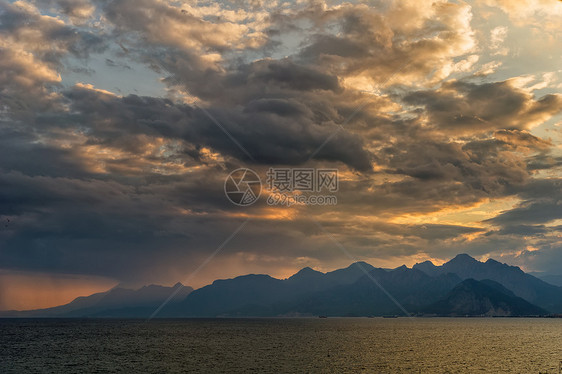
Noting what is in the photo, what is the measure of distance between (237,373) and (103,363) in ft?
151

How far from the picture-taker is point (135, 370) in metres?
117

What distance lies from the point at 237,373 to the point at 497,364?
72.9m

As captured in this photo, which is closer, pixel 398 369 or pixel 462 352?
pixel 398 369

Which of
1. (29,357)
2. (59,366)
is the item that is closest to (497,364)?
(59,366)

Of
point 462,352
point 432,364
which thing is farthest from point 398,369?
point 462,352

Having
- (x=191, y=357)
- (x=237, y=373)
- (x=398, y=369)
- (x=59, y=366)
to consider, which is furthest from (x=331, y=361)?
(x=59, y=366)

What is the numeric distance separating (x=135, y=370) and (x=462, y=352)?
11224cm

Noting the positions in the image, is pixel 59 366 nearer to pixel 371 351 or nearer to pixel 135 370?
pixel 135 370

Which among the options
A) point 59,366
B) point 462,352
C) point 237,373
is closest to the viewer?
point 237,373

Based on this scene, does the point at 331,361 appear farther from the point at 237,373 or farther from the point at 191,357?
the point at 191,357

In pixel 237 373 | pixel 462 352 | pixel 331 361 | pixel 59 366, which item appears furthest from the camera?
pixel 462 352

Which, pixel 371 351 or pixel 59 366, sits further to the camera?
pixel 371 351

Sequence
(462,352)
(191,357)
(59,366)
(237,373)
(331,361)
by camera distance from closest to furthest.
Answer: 1. (237,373)
2. (59,366)
3. (331,361)
4. (191,357)
5. (462,352)

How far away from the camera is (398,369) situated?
11800 centimetres
